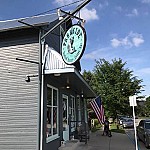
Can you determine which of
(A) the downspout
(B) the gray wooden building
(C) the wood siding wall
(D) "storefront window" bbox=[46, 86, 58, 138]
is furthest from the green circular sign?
(D) "storefront window" bbox=[46, 86, 58, 138]

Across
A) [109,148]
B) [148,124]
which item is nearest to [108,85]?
[148,124]

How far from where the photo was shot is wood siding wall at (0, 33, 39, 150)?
841 cm

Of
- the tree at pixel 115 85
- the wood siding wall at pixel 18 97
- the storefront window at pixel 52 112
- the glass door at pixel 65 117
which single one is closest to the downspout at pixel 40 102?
the wood siding wall at pixel 18 97

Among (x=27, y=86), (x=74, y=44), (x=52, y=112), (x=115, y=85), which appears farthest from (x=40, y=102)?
(x=115, y=85)

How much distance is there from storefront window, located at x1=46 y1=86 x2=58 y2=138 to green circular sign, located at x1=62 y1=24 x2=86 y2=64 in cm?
266

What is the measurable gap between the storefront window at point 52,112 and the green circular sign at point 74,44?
266cm

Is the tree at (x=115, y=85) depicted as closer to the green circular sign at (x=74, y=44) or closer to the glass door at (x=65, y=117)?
the glass door at (x=65, y=117)

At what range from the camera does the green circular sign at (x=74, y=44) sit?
6680 mm

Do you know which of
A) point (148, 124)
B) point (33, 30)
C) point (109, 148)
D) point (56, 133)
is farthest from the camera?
point (148, 124)

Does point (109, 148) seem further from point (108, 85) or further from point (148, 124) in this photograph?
point (108, 85)

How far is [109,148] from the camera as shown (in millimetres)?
12703

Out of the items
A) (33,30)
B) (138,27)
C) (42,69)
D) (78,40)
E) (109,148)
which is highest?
(138,27)

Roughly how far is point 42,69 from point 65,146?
442cm

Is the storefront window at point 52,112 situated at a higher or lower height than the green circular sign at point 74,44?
lower
